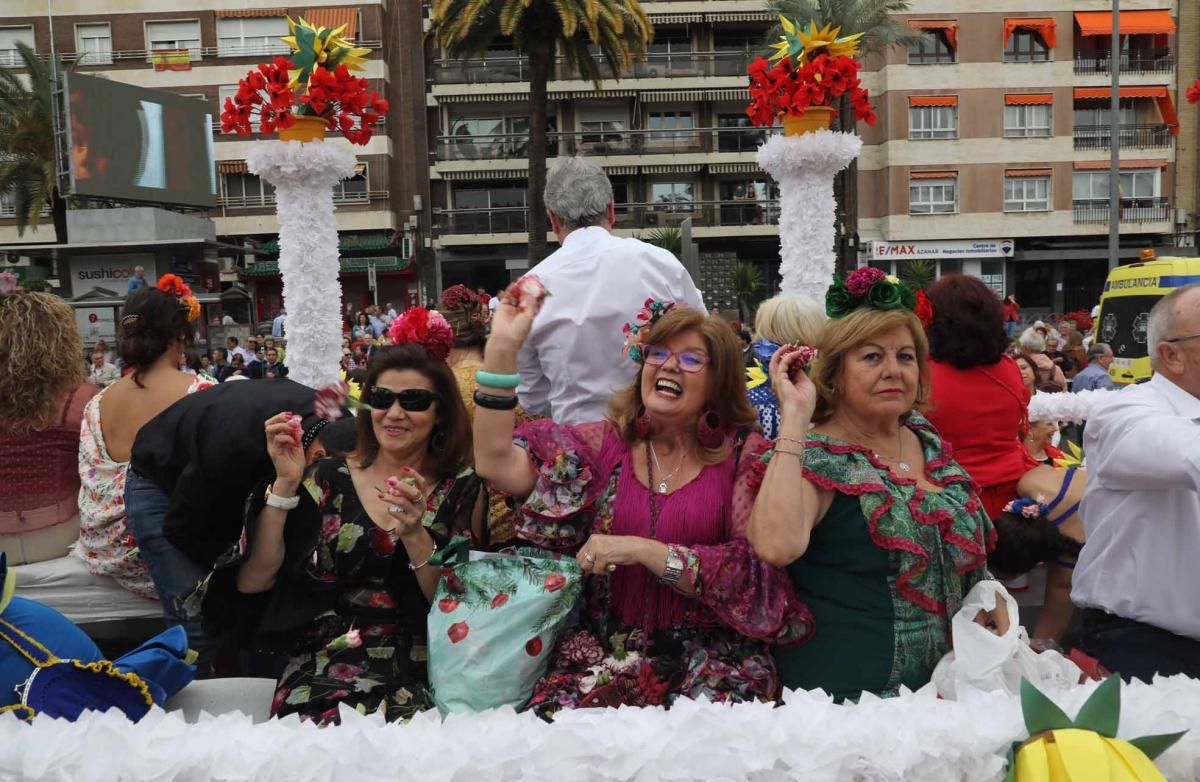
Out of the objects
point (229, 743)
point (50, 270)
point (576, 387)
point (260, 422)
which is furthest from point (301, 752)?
point (50, 270)

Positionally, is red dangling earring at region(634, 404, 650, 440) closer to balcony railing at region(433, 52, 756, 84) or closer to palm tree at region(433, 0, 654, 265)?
palm tree at region(433, 0, 654, 265)

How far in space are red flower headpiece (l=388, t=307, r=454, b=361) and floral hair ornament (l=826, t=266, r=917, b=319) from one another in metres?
1.13

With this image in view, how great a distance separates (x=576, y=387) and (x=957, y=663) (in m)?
1.75

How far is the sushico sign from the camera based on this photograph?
29781 millimetres

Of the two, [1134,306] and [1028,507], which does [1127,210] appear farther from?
[1028,507]

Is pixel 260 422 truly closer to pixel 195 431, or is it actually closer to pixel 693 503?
pixel 195 431

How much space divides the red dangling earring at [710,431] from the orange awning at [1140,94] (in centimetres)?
3174

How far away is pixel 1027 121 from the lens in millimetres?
29781

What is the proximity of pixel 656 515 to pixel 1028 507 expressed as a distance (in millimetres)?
1677

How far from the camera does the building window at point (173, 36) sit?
3059cm

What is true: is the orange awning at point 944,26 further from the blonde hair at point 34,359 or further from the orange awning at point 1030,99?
the blonde hair at point 34,359

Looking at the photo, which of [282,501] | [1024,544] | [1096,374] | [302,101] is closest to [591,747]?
[282,501]

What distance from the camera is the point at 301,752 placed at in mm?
1881

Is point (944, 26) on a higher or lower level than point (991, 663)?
higher
